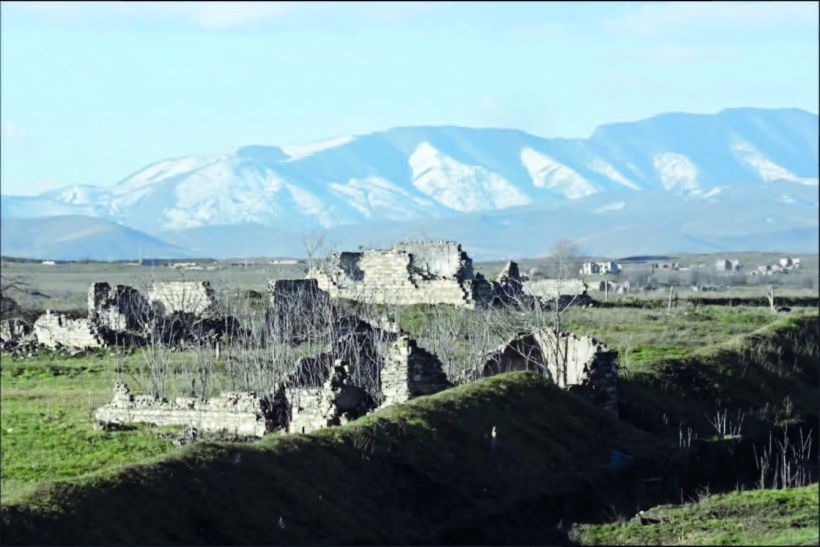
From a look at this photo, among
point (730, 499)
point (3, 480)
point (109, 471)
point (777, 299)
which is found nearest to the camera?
point (109, 471)

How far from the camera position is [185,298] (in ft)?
178

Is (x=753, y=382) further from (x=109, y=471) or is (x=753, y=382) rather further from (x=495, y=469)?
(x=109, y=471)

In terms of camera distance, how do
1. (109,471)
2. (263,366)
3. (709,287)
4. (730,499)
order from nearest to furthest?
(109,471)
(730,499)
(263,366)
(709,287)

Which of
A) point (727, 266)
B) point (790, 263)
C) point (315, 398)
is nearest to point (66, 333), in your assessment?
point (315, 398)

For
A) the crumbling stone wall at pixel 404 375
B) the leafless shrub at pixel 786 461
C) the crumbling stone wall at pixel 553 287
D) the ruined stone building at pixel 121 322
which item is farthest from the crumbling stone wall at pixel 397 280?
the crumbling stone wall at pixel 404 375

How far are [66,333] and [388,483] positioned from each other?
2812cm

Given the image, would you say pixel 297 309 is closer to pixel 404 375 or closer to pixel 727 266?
pixel 404 375

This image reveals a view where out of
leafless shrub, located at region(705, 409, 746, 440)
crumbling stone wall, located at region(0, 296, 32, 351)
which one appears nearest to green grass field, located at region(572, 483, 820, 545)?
leafless shrub, located at region(705, 409, 746, 440)

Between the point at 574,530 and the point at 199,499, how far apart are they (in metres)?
5.12

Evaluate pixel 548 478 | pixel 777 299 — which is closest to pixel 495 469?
pixel 548 478

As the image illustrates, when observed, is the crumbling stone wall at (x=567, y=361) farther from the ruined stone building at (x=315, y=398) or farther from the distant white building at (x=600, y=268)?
the distant white building at (x=600, y=268)

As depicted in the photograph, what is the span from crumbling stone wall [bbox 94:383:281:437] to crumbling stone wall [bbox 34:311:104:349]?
605 inches

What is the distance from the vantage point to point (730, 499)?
2483 centimetres

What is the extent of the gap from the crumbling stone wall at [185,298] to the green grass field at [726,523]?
28.9m
